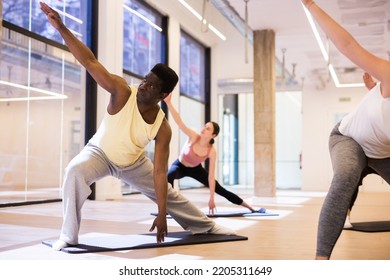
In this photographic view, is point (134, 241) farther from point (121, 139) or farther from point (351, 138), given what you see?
point (351, 138)

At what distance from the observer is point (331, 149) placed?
87.8 inches

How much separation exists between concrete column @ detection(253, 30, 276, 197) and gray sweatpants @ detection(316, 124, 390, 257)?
5368 millimetres

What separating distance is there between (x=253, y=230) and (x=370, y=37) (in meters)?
5.61

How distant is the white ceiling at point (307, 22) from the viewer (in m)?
6.53

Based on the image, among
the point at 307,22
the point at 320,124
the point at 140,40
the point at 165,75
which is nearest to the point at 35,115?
the point at 140,40

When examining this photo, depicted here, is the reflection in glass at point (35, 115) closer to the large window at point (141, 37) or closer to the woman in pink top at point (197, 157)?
the large window at point (141, 37)

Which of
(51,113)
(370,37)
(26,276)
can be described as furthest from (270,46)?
(26,276)

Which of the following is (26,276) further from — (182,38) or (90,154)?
(182,38)

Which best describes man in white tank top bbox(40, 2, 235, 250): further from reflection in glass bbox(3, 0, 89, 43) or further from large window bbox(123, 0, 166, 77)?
large window bbox(123, 0, 166, 77)

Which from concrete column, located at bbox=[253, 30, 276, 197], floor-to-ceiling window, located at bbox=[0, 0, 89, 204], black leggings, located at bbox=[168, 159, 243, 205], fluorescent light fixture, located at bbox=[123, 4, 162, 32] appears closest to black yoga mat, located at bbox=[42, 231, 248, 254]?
black leggings, located at bbox=[168, 159, 243, 205]

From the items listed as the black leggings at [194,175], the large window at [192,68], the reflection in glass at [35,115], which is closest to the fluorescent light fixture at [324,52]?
the black leggings at [194,175]

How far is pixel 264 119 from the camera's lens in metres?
7.52

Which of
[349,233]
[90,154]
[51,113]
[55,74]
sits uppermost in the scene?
[55,74]

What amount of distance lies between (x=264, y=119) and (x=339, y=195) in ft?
18.4
